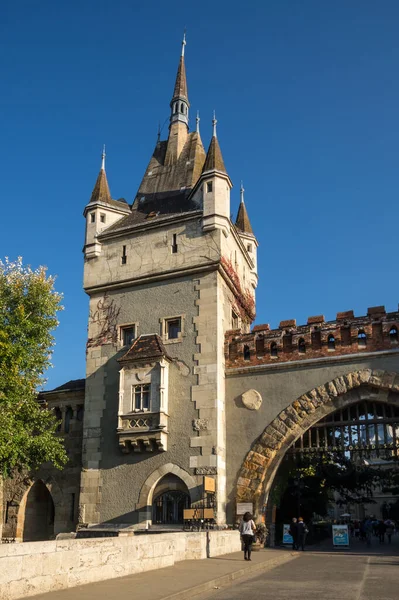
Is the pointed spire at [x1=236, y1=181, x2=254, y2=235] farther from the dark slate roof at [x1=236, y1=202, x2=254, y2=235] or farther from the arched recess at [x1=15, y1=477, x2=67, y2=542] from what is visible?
the arched recess at [x1=15, y1=477, x2=67, y2=542]

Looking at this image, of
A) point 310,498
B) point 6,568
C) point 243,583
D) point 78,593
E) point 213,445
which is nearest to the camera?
point 6,568

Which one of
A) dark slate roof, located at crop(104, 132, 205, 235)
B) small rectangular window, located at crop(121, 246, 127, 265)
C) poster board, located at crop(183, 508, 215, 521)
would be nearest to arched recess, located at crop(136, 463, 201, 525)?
poster board, located at crop(183, 508, 215, 521)

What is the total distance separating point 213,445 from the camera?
20.7 meters

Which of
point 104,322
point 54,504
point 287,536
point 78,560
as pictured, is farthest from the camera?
point 104,322

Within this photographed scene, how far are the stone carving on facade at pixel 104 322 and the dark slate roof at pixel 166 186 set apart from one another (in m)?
3.14

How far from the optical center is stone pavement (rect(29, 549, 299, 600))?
8.94m

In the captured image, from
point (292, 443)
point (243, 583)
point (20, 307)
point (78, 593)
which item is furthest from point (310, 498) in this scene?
point (78, 593)

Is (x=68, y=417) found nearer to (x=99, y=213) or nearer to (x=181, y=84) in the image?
(x=99, y=213)

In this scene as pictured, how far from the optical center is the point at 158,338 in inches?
898

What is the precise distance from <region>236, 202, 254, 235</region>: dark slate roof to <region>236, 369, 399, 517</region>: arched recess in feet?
36.9

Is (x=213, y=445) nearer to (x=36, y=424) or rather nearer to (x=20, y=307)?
(x=36, y=424)

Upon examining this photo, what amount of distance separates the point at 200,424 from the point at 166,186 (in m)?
11.4

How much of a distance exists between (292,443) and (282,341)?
143 inches

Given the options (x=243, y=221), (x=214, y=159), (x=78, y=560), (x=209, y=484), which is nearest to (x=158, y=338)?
(x=209, y=484)
